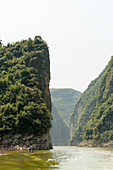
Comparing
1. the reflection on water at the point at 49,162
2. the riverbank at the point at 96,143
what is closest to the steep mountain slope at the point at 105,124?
the riverbank at the point at 96,143

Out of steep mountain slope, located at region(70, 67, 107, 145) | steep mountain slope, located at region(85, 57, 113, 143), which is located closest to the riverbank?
steep mountain slope, located at region(85, 57, 113, 143)

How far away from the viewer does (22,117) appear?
136ft

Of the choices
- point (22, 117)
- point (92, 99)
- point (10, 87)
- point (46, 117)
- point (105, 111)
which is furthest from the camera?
point (92, 99)

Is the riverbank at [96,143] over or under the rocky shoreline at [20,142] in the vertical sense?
under

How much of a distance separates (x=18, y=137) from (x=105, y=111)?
70.4m

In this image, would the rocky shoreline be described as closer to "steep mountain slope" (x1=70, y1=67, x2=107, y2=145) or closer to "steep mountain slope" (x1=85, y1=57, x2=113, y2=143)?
"steep mountain slope" (x1=85, y1=57, x2=113, y2=143)

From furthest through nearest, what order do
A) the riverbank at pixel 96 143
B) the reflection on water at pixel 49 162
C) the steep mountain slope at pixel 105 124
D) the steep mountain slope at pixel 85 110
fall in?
the steep mountain slope at pixel 85 110 < the steep mountain slope at pixel 105 124 < the riverbank at pixel 96 143 < the reflection on water at pixel 49 162

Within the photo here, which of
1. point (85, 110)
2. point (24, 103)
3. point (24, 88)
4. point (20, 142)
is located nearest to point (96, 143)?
point (24, 88)

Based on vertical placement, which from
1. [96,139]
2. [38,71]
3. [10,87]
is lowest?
[96,139]

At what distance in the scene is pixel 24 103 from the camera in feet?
147

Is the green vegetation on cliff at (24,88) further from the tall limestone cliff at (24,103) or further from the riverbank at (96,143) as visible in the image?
the riverbank at (96,143)

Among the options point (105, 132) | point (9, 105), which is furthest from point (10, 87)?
point (105, 132)

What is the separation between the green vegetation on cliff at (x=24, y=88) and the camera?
4181 centimetres

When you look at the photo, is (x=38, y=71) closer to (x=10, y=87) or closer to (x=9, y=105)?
(x=10, y=87)
